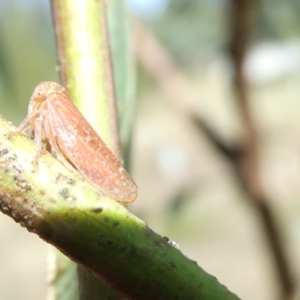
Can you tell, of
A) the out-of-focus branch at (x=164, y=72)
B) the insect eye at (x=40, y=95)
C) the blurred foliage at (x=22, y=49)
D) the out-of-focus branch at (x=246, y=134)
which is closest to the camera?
the insect eye at (x=40, y=95)

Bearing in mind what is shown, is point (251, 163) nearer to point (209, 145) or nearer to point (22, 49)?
point (209, 145)

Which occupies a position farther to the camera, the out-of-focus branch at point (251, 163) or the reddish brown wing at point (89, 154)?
the out-of-focus branch at point (251, 163)

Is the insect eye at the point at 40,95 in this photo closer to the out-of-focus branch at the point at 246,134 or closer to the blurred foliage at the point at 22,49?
the out-of-focus branch at the point at 246,134

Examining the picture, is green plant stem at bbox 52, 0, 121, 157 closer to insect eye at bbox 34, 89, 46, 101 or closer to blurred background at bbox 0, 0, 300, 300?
insect eye at bbox 34, 89, 46, 101

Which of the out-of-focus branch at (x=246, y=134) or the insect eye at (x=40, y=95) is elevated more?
Result: the out-of-focus branch at (x=246, y=134)

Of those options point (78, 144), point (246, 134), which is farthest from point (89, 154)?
point (246, 134)

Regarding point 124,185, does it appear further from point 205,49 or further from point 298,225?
point 205,49

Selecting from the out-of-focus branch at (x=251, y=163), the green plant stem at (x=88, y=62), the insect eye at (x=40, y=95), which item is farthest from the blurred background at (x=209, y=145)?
the green plant stem at (x=88, y=62)
